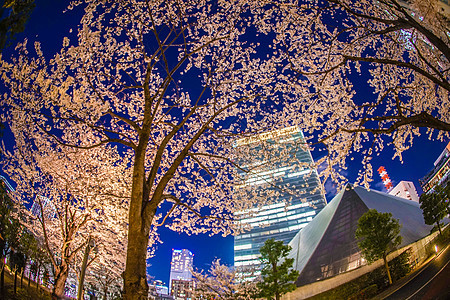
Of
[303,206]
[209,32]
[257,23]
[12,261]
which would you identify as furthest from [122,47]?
[303,206]

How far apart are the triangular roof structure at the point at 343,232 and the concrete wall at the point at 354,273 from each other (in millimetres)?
461

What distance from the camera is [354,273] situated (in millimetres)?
17922

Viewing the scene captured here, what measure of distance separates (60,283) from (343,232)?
2286 cm

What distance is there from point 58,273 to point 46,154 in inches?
235

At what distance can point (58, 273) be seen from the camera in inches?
361

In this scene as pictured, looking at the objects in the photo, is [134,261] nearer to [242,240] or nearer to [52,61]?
[52,61]

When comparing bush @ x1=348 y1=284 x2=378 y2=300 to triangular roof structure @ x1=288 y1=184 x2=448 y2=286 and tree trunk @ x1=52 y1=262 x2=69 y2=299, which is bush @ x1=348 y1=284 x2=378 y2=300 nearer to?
triangular roof structure @ x1=288 y1=184 x2=448 y2=286

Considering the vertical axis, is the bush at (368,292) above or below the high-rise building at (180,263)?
above

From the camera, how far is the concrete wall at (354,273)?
17578 millimetres

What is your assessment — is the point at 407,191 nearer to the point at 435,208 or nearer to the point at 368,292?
the point at 435,208

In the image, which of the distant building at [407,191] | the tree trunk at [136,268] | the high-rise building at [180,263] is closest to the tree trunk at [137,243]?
the tree trunk at [136,268]

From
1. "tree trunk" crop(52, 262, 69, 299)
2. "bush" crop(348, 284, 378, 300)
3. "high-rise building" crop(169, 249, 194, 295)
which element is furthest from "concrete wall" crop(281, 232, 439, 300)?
"high-rise building" crop(169, 249, 194, 295)

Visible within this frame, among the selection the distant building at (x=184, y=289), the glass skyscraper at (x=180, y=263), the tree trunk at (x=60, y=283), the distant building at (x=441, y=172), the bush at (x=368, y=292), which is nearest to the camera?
the tree trunk at (x=60, y=283)

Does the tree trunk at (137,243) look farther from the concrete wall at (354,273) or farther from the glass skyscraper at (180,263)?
the glass skyscraper at (180,263)
